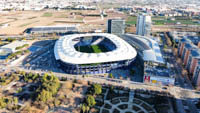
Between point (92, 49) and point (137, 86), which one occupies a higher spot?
point (92, 49)

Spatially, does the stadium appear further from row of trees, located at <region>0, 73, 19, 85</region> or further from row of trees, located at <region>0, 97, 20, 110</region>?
row of trees, located at <region>0, 97, 20, 110</region>

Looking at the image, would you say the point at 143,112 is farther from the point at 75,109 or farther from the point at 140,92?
the point at 75,109

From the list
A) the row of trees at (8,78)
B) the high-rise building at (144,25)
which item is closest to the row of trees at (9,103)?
the row of trees at (8,78)

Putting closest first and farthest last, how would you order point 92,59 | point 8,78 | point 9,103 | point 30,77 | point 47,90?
point 9,103 → point 47,90 → point 8,78 → point 30,77 → point 92,59

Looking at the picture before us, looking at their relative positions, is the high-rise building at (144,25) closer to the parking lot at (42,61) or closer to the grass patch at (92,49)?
the grass patch at (92,49)

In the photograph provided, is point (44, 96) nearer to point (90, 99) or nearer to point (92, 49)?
point (90, 99)

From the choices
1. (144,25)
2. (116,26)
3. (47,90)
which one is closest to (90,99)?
(47,90)

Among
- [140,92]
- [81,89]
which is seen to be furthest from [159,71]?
[81,89]
